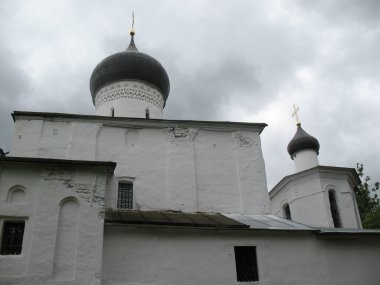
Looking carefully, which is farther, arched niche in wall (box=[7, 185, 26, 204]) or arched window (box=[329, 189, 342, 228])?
arched window (box=[329, 189, 342, 228])

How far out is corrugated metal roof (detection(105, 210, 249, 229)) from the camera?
9.84 meters

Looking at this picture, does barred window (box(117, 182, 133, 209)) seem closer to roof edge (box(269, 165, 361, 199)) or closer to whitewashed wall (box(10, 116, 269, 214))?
whitewashed wall (box(10, 116, 269, 214))

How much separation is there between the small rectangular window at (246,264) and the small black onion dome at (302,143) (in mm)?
8135

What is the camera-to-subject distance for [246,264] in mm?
10234

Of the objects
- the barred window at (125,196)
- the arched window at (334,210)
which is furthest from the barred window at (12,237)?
the arched window at (334,210)

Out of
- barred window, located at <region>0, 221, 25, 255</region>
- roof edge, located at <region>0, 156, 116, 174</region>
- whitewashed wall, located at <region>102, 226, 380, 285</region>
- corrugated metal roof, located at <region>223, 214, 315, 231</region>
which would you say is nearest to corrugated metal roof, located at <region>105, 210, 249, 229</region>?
whitewashed wall, located at <region>102, 226, 380, 285</region>

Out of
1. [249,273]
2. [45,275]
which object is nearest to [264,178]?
[249,273]

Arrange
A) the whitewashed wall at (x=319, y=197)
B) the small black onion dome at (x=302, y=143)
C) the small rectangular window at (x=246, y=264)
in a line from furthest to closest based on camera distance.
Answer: the small black onion dome at (x=302, y=143), the whitewashed wall at (x=319, y=197), the small rectangular window at (x=246, y=264)

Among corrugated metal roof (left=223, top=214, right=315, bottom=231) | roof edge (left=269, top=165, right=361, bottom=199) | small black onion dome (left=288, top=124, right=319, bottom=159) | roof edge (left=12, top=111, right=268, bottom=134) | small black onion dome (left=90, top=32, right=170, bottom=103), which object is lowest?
corrugated metal roof (left=223, top=214, right=315, bottom=231)

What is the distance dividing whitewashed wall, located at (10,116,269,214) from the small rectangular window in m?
2.18

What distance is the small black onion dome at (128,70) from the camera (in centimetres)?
1622

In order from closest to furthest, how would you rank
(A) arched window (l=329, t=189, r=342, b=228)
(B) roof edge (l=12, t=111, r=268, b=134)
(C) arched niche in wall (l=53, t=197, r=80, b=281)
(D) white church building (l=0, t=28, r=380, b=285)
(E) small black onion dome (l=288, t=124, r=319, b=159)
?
(C) arched niche in wall (l=53, t=197, r=80, b=281), (D) white church building (l=0, t=28, r=380, b=285), (B) roof edge (l=12, t=111, r=268, b=134), (A) arched window (l=329, t=189, r=342, b=228), (E) small black onion dome (l=288, t=124, r=319, b=159)

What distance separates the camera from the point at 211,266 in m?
9.85

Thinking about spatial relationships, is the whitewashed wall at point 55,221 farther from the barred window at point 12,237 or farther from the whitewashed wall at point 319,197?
the whitewashed wall at point 319,197
